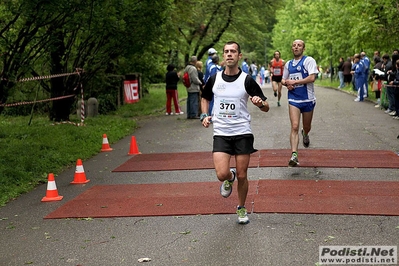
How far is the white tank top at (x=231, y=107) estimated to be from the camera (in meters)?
7.83

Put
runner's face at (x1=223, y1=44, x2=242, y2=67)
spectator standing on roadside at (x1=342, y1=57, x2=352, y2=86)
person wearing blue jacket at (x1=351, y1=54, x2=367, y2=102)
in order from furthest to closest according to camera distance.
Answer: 1. spectator standing on roadside at (x1=342, y1=57, x2=352, y2=86)
2. person wearing blue jacket at (x1=351, y1=54, x2=367, y2=102)
3. runner's face at (x1=223, y1=44, x2=242, y2=67)

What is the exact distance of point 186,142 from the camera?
1620cm

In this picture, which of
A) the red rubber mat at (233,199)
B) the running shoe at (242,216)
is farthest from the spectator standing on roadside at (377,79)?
the running shoe at (242,216)

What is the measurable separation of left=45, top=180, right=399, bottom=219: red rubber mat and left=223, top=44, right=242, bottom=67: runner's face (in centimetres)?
184

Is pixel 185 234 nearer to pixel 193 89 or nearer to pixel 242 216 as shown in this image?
pixel 242 216

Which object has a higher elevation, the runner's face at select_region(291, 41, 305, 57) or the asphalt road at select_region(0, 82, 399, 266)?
the runner's face at select_region(291, 41, 305, 57)

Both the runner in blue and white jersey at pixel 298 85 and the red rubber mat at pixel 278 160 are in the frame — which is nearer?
the runner in blue and white jersey at pixel 298 85

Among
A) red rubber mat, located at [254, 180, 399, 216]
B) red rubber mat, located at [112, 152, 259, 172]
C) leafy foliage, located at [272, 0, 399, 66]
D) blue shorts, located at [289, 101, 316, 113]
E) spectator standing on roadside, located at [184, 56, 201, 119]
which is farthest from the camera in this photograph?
leafy foliage, located at [272, 0, 399, 66]

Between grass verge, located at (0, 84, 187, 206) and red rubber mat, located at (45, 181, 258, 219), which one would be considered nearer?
red rubber mat, located at (45, 181, 258, 219)

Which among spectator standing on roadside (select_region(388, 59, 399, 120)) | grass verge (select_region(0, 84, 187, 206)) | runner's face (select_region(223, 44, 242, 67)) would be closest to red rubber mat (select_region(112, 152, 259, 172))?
grass verge (select_region(0, 84, 187, 206))

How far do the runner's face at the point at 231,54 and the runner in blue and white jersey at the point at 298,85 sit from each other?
13.1 feet

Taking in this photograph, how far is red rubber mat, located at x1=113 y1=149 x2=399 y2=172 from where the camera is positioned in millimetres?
12016

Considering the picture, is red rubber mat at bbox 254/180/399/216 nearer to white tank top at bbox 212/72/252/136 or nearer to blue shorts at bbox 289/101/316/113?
white tank top at bbox 212/72/252/136

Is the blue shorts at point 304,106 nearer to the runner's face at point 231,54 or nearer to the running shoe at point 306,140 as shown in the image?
the running shoe at point 306,140
